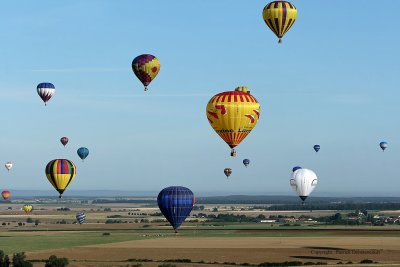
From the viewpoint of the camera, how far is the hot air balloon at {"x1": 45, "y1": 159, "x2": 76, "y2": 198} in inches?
4353

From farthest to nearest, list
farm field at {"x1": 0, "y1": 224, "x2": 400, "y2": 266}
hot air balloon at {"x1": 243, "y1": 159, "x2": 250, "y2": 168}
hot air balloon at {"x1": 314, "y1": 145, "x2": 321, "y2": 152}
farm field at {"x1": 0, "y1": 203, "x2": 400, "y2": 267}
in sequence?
hot air balloon at {"x1": 314, "y1": 145, "x2": 321, "y2": 152} < hot air balloon at {"x1": 243, "y1": 159, "x2": 250, "y2": 168} < farm field at {"x1": 0, "y1": 224, "x2": 400, "y2": 266} < farm field at {"x1": 0, "y1": 203, "x2": 400, "y2": 267}

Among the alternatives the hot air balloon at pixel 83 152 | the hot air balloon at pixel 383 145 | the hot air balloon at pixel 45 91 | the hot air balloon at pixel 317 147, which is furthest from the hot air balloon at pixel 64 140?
the hot air balloon at pixel 383 145

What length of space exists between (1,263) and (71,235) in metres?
62.6

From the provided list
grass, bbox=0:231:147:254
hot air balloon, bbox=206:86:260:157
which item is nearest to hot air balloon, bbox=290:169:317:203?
hot air balloon, bbox=206:86:260:157

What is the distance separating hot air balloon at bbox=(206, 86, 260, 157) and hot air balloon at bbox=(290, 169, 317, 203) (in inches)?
1055

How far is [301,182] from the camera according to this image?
10806 centimetres

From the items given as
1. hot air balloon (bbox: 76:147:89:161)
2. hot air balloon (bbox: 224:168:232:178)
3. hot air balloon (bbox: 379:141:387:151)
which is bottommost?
hot air balloon (bbox: 224:168:232:178)

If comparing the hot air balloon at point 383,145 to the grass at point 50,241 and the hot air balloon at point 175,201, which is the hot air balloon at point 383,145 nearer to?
the grass at point 50,241

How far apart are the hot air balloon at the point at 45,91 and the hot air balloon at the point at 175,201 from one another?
29738 mm

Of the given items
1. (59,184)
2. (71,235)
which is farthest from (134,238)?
(59,184)

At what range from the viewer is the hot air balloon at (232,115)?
3196 inches

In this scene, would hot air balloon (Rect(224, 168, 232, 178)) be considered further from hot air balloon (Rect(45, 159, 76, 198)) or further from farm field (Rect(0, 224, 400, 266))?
hot air balloon (Rect(45, 159, 76, 198))

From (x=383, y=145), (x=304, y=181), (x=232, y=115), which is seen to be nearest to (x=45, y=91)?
(x=304, y=181)

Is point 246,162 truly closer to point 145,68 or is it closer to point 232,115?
point 145,68
